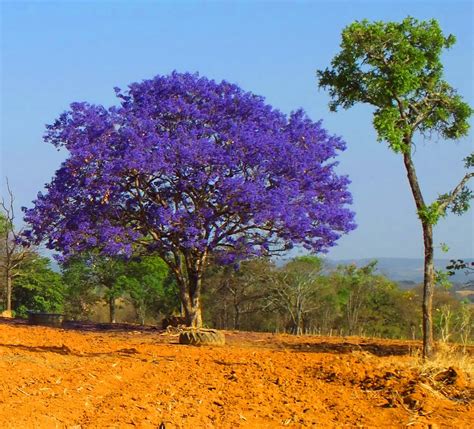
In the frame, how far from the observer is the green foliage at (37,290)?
3006 cm

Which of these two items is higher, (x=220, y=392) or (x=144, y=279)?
(x=144, y=279)

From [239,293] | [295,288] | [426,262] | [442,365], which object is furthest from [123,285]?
[442,365]

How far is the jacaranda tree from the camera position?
1488 cm

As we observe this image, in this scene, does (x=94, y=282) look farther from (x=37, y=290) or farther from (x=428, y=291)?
(x=428, y=291)

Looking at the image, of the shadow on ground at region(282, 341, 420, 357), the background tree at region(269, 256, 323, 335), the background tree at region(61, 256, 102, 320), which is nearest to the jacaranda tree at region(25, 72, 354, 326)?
the shadow on ground at region(282, 341, 420, 357)

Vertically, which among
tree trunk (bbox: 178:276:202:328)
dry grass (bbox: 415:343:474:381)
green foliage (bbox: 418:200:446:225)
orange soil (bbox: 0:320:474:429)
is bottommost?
orange soil (bbox: 0:320:474:429)

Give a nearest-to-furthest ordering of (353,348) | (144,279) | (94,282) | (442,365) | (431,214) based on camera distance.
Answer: (442,365), (431,214), (353,348), (144,279), (94,282)

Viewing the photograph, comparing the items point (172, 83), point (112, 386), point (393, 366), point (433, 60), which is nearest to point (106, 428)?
point (112, 386)

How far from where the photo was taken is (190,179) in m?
15.4

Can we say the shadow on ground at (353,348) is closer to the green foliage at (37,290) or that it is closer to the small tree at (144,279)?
the small tree at (144,279)

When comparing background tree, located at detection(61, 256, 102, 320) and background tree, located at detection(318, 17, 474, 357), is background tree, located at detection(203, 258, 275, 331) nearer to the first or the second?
background tree, located at detection(61, 256, 102, 320)

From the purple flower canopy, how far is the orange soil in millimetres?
5328

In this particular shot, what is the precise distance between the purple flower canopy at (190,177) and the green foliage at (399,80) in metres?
4.25

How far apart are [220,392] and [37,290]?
988 inches
